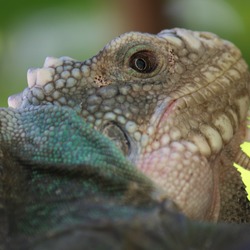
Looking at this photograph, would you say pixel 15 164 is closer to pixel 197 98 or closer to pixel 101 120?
pixel 101 120

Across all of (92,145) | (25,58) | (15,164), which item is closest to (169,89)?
(92,145)

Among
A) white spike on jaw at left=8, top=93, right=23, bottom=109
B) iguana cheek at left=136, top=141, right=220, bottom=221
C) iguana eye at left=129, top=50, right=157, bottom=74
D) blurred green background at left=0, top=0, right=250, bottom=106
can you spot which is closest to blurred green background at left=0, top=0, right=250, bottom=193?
blurred green background at left=0, top=0, right=250, bottom=106

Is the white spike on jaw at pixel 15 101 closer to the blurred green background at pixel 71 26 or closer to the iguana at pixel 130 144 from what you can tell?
the iguana at pixel 130 144

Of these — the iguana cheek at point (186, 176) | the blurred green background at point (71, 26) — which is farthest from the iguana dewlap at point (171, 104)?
the blurred green background at point (71, 26)

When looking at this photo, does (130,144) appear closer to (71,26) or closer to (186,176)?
(186,176)

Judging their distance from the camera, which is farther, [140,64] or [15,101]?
[15,101]

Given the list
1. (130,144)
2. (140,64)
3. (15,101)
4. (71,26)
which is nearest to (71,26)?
(71,26)
